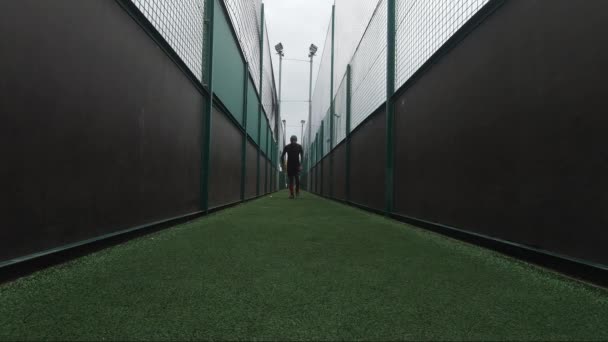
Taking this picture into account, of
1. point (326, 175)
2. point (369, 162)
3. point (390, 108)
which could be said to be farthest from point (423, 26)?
point (326, 175)

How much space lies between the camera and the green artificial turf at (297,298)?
0.73 metres

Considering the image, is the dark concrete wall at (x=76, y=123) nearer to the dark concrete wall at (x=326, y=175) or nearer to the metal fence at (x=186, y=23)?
the metal fence at (x=186, y=23)

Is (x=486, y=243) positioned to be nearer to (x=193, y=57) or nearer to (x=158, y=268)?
(x=158, y=268)

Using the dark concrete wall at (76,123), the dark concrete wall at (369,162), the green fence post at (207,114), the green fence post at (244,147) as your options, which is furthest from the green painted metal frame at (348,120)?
the dark concrete wall at (76,123)

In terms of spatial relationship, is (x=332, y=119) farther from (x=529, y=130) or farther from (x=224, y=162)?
(x=529, y=130)

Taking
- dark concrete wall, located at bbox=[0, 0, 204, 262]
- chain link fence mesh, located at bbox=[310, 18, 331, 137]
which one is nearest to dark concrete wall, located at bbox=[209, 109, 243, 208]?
dark concrete wall, located at bbox=[0, 0, 204, 262]

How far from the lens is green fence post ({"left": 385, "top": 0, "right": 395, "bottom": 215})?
3295 millimetres

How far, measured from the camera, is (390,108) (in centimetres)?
336

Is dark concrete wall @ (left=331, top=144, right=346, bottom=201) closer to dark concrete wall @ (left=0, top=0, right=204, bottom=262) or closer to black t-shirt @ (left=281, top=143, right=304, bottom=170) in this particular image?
black t-shirt @ (left=281, top=143, right=304, bottom=170)

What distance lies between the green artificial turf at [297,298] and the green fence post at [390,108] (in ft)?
5.89

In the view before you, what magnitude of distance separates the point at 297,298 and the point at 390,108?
113 inches

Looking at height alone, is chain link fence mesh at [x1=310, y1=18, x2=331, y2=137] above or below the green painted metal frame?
above

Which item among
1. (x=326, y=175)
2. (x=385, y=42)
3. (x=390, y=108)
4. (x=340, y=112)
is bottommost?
(x=326, y=175)

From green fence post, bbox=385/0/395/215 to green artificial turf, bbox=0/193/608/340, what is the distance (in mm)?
1797
